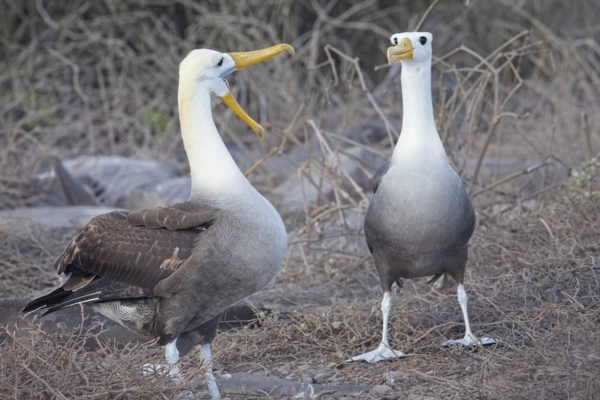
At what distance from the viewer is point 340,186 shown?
6.05 metres

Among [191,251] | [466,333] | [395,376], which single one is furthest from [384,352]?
[191,251]

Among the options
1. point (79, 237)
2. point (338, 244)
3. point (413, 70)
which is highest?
point (413, 70)

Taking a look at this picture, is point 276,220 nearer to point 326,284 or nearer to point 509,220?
point 326,284

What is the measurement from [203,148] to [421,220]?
98 cm

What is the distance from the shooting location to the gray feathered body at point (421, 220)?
4.07m

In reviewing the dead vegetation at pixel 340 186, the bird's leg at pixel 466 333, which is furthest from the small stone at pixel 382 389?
the bird's leg at pixel 466 333

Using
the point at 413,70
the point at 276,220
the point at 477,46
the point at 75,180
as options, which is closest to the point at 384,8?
the point at 477,46

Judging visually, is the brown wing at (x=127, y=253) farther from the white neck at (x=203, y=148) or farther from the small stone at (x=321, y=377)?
the small stone at (x=321, y=377)

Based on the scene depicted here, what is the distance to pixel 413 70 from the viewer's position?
14.1 feet

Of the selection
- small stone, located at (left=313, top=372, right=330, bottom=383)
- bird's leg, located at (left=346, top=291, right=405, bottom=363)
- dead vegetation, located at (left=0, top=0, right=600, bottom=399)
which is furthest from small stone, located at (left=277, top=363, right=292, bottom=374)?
bird's leg, located at (left=346, top=291, right=405, bottom=363)

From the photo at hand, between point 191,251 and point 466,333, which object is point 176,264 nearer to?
point 191,251

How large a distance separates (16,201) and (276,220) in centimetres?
461

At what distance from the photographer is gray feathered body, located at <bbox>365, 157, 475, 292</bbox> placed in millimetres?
4074

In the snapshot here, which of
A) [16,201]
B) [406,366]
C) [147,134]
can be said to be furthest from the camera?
[147,134]
